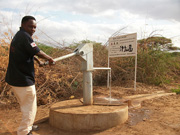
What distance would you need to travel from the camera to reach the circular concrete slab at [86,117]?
2.35 m

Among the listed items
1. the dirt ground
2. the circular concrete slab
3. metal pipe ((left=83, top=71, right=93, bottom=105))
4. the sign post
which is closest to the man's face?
metal pipe ((left=83, top=71, right=93, bottom=105))

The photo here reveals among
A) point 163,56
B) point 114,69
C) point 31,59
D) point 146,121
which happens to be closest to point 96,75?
point 114,69

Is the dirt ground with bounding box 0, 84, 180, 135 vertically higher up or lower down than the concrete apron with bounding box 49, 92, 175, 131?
lower down

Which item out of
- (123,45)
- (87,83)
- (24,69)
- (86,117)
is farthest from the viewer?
(123,45)

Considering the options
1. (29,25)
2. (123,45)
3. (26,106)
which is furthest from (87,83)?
(123,45)

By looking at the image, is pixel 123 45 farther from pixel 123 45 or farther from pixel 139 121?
pixel 139 121

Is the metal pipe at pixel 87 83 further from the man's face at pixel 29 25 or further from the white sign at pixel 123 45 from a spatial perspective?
the white sign at pixel 123 45

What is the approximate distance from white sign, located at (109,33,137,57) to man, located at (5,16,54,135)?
3311 mm

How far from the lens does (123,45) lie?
5.17m

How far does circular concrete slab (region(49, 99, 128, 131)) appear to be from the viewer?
92.4 inches

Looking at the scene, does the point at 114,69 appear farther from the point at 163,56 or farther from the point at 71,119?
the point at 71,119

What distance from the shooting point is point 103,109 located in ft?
8.44

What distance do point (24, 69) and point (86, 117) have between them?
1.00 metres

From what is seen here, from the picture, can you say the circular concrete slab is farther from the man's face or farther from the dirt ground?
the man's face
